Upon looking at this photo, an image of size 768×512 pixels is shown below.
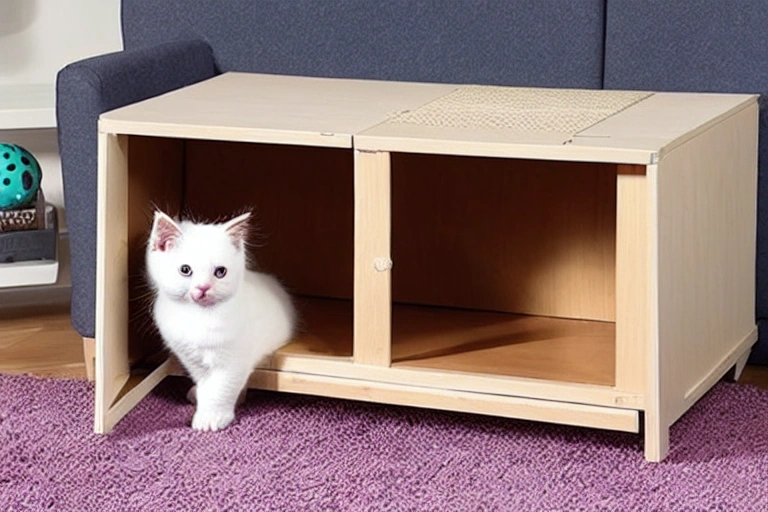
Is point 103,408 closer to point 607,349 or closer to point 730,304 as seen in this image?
point 607,349

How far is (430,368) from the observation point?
1693 millimetres

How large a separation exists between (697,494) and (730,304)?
38cm

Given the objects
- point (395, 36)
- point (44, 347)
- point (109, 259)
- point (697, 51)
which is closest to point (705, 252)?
point (697, 51)

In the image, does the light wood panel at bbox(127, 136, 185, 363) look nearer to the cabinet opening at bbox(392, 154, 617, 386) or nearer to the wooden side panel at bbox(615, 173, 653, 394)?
the cabinet opening at bbox(392, 154, 617, 386)

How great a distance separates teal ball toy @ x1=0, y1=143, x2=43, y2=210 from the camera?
7.04ft

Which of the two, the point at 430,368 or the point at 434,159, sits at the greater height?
the point at 434,159

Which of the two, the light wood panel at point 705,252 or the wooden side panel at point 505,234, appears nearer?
Answer: the light wood panel at point 705,252

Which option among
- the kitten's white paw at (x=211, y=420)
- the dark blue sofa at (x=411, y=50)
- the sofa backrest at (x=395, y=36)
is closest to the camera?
the kitten's white paw at (x=211, y=420)

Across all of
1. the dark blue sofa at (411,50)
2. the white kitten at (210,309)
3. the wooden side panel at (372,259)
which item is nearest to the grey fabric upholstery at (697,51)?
the dark blue sofa at (411,50)

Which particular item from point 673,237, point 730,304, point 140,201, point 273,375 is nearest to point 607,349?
point 730,304

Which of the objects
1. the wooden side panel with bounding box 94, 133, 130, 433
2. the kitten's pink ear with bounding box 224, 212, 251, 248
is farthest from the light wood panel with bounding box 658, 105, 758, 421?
the wooden side panel with bounding box 94, 133, 130, 433

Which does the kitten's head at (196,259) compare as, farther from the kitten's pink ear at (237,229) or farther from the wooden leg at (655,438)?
the wooden leg at (655,438)

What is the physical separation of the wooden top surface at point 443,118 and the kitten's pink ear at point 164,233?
0.34ft

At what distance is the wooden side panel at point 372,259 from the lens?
1.60m
